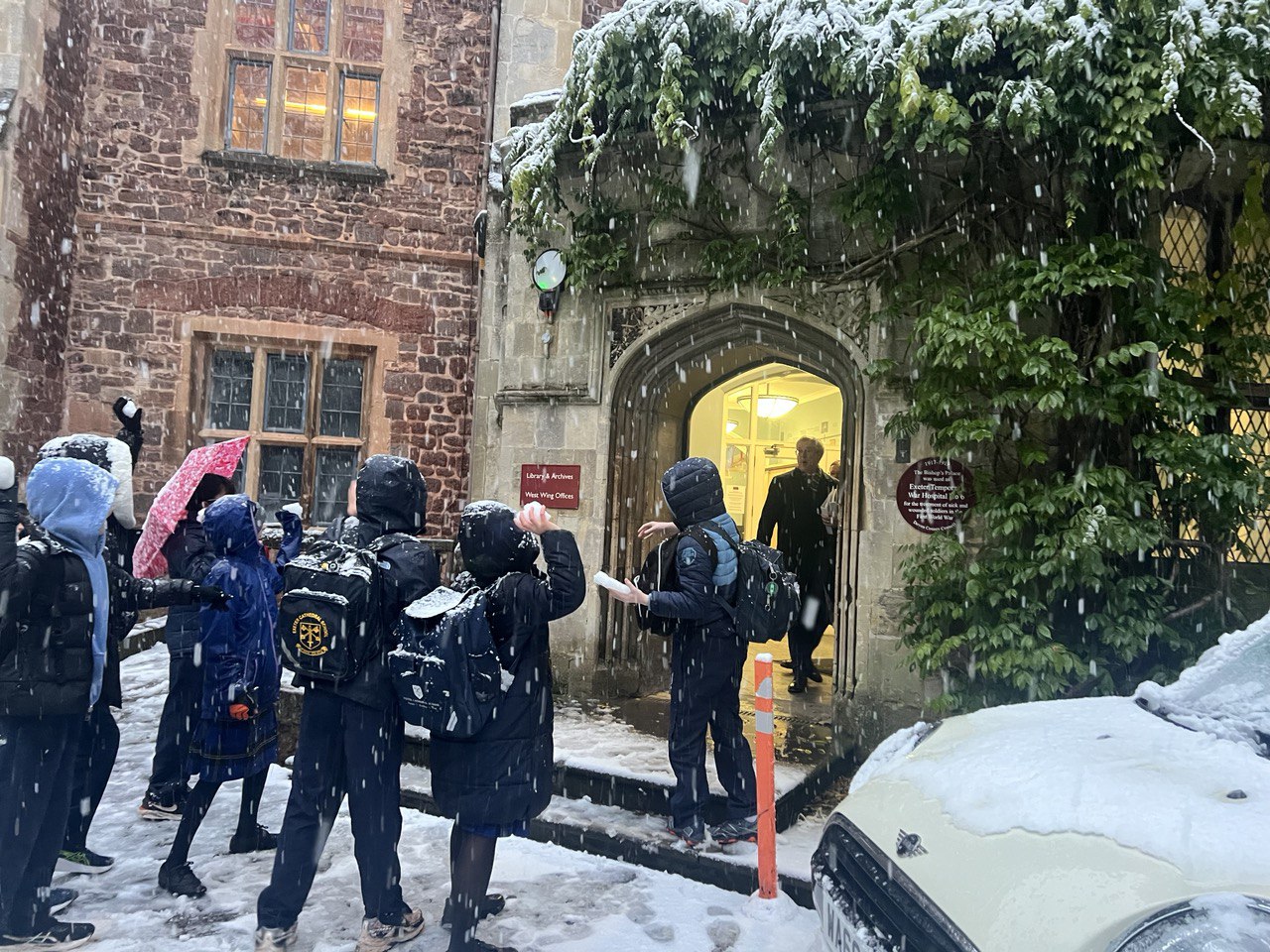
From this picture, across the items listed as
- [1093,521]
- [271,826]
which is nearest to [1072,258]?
[1093,521]

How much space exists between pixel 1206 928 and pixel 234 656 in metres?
3.53

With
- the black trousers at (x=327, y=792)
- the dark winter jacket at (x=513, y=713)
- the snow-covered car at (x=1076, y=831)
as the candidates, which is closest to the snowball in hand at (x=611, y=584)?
the dark winter jacket at (x=513, y=713)

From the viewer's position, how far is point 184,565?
4.41 meters

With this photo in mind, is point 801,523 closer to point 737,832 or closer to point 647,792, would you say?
point 647,792

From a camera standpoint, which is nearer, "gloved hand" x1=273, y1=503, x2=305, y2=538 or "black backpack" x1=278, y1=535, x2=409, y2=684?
"black backpack" x1=278, y1=535, x2=409, y2=684

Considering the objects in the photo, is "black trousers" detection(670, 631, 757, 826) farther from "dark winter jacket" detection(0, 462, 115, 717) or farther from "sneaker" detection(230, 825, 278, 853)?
"dark winter jacket" detection(0, 462, 115, 717)

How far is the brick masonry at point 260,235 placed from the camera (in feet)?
30.5

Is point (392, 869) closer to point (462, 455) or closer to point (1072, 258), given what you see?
point (1072, 258)

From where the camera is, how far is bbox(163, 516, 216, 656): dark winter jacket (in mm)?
4387

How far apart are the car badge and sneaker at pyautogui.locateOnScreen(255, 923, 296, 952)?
2264 millimetres

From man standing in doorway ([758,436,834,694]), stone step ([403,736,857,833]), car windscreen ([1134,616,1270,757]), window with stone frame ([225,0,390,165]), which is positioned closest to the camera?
Result: car windscreen ([1134,616,1270,757])

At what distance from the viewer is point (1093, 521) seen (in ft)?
15.8

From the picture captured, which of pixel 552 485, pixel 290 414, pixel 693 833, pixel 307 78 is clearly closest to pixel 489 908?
pixel 693 833

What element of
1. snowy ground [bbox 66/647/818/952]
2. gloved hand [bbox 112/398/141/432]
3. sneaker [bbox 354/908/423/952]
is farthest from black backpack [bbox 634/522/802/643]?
gloved hand [bbox 112/398/141/432]
